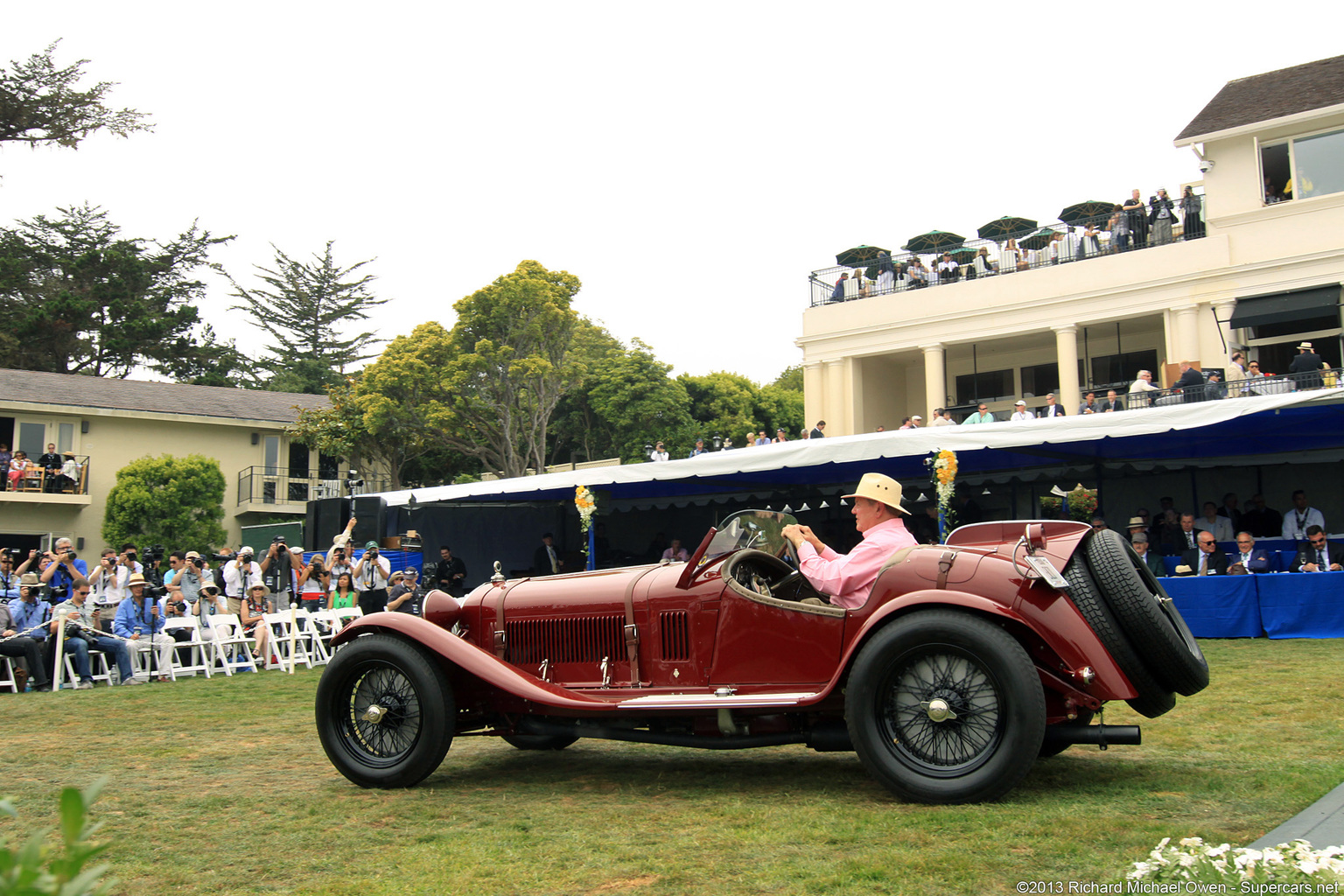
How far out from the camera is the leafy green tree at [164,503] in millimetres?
29859

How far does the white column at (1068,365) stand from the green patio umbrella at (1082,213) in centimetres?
277

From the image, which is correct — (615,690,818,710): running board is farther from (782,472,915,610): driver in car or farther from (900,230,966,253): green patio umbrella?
(900,230,966,253): green patio umbrella

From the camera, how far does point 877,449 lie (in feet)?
44.8

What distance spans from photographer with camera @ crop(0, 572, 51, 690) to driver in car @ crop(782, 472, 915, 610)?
9.72 metres

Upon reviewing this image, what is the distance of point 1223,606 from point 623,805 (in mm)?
9536

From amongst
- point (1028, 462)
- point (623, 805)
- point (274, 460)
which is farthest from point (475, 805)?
point (274, 460)

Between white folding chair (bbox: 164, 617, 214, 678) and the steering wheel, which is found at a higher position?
the steering wheel

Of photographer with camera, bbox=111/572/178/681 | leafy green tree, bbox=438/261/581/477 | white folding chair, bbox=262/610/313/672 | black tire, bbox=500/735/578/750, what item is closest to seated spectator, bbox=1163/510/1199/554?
black tire, bbox=500/735/578/750

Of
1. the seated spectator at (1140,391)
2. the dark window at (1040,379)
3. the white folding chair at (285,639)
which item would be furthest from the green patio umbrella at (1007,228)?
the white folding chair at (285,639)

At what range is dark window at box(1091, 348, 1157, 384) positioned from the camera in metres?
26.0

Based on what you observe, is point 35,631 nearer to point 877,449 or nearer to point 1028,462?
point 877,449

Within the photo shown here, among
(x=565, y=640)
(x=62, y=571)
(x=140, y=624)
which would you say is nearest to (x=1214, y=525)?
(x=565, y=640)

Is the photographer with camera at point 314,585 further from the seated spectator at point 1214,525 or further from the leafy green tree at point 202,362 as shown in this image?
the leafy green tree at point 202,362

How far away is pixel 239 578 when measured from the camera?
1381 centimetres
